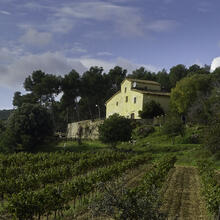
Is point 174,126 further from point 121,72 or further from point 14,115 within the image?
point 121,72

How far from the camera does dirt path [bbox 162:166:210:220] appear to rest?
40.0ft

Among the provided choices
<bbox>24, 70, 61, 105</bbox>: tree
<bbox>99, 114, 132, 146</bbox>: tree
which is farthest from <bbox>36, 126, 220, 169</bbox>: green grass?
<bbox>24, 70, 61, 105</bbox>: tree

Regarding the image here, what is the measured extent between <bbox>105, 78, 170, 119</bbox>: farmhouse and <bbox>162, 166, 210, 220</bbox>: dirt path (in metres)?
28.9

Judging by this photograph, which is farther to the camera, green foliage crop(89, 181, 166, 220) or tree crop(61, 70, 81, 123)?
tree crop(61, 70, 81, 123)

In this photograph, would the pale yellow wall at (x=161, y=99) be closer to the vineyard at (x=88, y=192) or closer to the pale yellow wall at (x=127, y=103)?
the pale yellow wall at (x=127, y=103)

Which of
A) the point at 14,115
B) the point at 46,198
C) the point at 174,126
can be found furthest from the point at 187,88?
the point at 46,198

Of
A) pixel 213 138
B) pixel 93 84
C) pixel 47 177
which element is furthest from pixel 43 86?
pixel 47 177

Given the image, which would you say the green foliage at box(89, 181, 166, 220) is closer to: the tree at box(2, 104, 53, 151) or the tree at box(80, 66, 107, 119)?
the tree at box(2, 104, 53, 151)

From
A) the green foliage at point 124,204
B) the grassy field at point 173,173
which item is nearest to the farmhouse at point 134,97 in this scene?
the grassy field at point 173,173

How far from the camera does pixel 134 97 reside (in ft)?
172

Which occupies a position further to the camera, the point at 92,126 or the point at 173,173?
the point at 92,126

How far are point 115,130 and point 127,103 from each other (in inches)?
750

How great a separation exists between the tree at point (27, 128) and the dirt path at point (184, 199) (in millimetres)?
25431

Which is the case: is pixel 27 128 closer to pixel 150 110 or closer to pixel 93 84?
pixel 150 110
